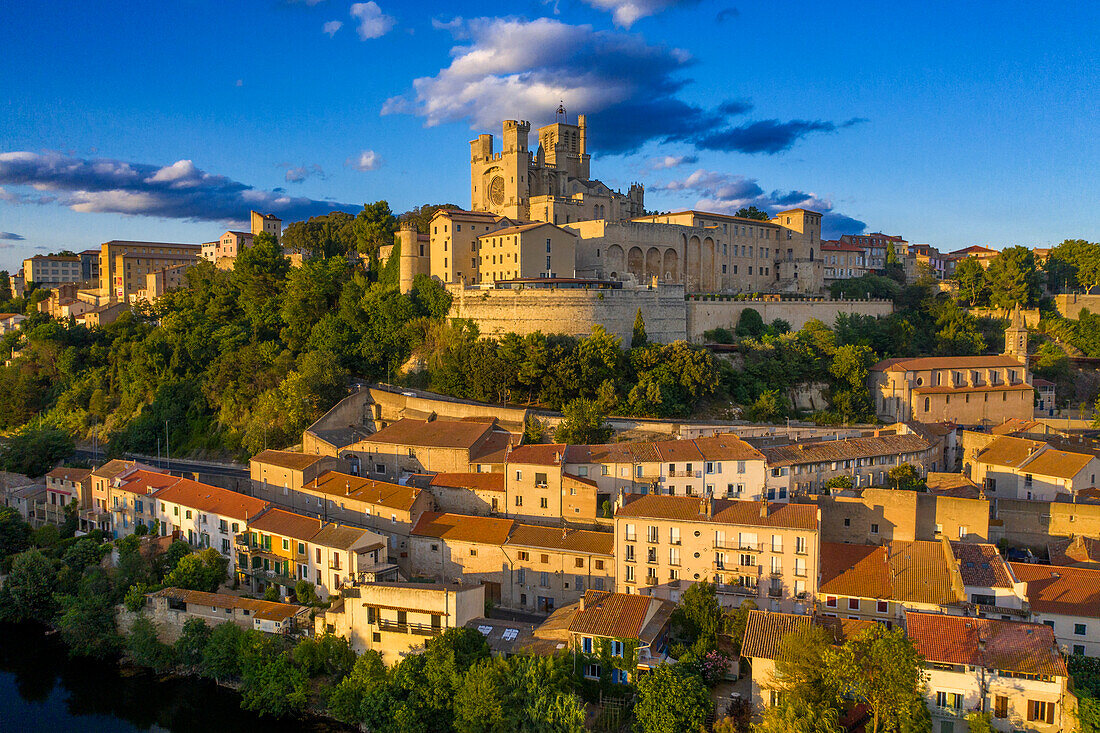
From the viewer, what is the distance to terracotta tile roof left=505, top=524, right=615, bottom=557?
2450 centimetres

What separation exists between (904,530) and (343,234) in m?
42.4

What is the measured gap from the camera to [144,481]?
33.1 meters

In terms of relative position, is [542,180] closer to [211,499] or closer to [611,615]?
[211,499]

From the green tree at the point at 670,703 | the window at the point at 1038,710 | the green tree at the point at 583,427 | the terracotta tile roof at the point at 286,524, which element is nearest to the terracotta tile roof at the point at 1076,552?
the window at the point at 1038,710

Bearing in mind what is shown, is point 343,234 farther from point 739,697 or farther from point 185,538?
point 739,697

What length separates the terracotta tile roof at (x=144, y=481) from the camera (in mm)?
32312

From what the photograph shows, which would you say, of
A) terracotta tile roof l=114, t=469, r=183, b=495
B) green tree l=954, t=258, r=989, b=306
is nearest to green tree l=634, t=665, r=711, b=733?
terracotta tile roof l=114, t=469, r=183, b=495

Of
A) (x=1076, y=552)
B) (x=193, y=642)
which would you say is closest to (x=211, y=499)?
(x=193, y=642)

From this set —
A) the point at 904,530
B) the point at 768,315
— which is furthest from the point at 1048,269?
the point at 904,530

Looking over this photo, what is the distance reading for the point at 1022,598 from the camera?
67.3 ft

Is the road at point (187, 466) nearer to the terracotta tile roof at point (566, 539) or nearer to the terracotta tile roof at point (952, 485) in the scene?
the terracotta tile roof at point (566, 539)

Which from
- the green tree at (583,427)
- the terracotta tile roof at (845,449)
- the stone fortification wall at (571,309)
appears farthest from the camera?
the stone fortification wall at (571,309)

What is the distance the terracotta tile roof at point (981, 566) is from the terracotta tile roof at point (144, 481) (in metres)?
28.1

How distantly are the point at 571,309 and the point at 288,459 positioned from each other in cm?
1485
